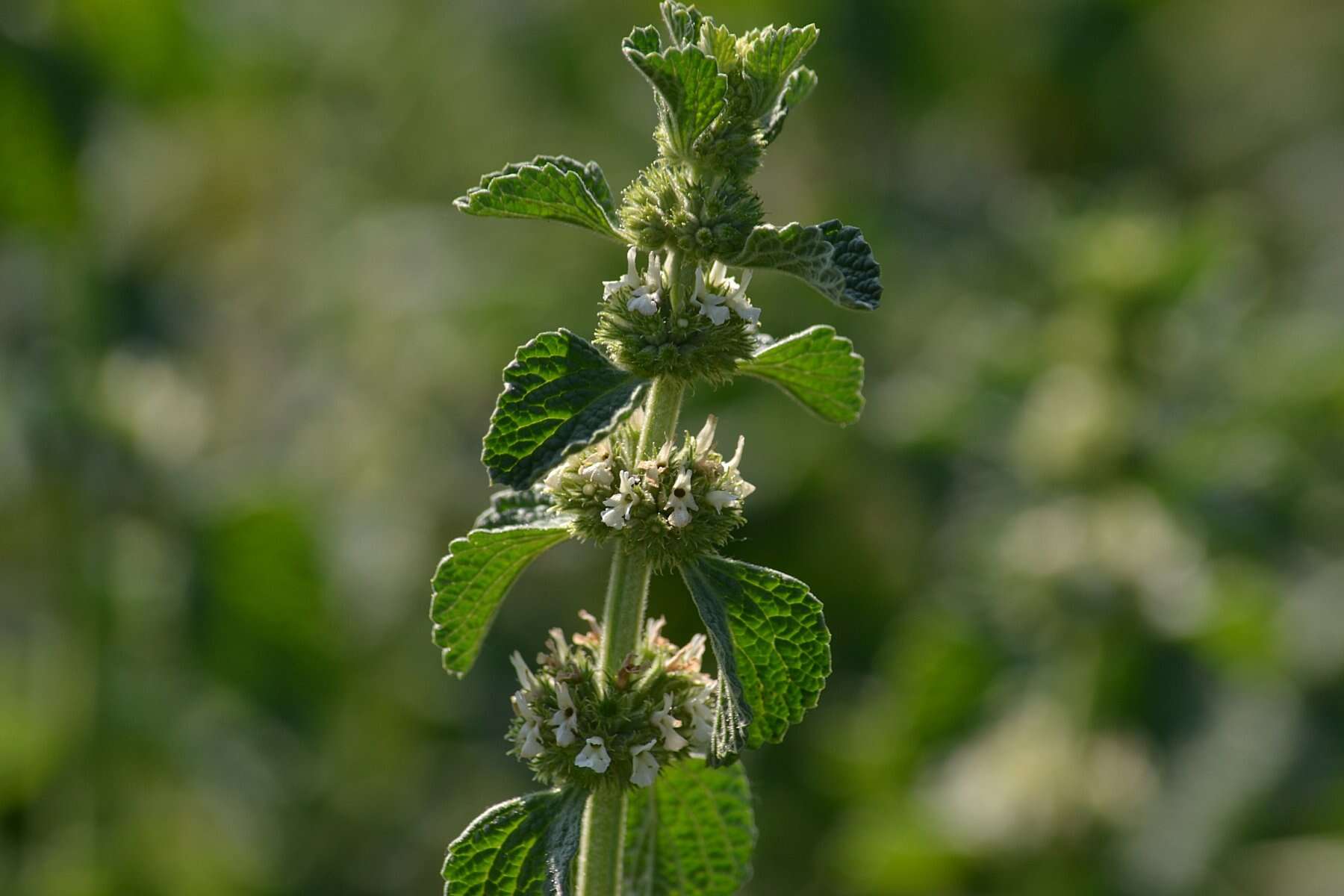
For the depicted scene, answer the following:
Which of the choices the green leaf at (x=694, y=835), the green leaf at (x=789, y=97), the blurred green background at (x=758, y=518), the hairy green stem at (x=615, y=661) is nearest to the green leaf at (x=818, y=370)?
the hairy green stem at (x=615, y=661)

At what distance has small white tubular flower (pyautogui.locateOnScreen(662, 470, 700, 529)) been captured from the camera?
166 cm

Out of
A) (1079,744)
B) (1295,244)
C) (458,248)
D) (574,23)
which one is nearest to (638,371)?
(1079,744)

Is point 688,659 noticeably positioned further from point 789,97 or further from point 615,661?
point 789,97

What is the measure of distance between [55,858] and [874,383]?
11.5 feet

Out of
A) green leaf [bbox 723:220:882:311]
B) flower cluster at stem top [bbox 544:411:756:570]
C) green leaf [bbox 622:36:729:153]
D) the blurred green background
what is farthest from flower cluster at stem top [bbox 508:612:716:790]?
the blurred green background

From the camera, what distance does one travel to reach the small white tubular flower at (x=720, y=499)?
1.71 m

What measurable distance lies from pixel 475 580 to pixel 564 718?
0.19 meters

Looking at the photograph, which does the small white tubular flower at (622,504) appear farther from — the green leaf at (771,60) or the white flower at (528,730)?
the green leaf at (771,60)

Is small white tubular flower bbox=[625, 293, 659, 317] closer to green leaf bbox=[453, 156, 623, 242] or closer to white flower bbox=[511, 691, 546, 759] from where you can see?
green leaf bbox=[453, 156, 623, 242]

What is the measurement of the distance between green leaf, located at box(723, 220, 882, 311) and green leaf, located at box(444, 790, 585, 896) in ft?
2.09

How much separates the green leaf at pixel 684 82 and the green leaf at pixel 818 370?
0.87ft

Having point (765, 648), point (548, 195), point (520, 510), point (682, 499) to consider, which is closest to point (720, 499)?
point (682, 499)

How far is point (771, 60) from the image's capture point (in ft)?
5.45

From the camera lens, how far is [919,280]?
6414 millimetres
